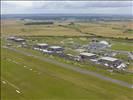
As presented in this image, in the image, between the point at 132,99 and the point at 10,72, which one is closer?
the point at 132,99

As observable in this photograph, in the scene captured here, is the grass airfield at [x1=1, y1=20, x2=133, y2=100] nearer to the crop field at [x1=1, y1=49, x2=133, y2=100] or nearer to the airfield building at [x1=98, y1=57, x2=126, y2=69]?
the crop field at [x1=1, y1=49, x2=133, y2=100]

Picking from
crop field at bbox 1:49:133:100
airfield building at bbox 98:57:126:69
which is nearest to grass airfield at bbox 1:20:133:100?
crop field at bbox 1:49:133:100

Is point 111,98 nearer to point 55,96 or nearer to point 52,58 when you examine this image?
point 55,96

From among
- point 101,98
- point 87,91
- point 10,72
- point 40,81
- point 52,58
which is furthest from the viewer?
point 52,58

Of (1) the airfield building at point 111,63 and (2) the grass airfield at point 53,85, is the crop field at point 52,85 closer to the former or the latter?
(2) the grass airfield at point 53,85

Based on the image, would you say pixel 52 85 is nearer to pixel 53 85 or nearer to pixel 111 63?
pixel 53 85

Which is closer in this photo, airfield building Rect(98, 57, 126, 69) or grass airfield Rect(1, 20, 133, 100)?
grass airfield Rect(1, 20, 133, 100)

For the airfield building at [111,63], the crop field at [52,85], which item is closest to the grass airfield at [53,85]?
the crop field at [52,85]

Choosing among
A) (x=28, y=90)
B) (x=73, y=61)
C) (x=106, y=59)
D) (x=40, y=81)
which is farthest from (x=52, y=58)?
(x=28, y=90)
